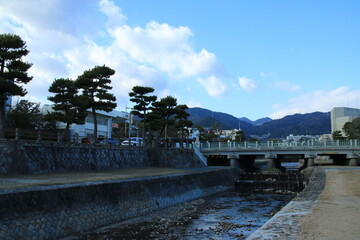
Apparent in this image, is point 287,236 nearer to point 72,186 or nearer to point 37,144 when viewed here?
point 72,186

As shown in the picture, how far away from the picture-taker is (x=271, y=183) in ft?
105

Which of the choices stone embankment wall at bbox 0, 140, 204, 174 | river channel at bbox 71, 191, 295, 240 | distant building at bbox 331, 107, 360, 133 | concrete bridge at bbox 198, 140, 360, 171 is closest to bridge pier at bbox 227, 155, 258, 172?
concrete bridge at bbox 198, 140, 360, 171

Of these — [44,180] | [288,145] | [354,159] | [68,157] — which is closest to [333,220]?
[44,180]

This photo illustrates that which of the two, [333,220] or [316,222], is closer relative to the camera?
Result: [316,222]

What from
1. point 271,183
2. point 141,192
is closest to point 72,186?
point 141,192

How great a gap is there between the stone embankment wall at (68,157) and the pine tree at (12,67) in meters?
3.78

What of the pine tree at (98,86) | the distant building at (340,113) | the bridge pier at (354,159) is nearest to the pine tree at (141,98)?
the pine tree at (98,86)

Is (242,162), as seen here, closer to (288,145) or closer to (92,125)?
(288,145)

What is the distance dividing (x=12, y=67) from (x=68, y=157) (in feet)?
23.4

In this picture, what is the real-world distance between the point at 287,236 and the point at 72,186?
8.82m

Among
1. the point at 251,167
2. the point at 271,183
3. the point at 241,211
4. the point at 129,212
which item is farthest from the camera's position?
the point at 251,167

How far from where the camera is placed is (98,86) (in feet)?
104

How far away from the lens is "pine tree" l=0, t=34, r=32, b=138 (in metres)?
20.9

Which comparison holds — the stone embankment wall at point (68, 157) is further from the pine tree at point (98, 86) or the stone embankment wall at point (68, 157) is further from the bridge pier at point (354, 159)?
the bridge pier at point (354, 159)
